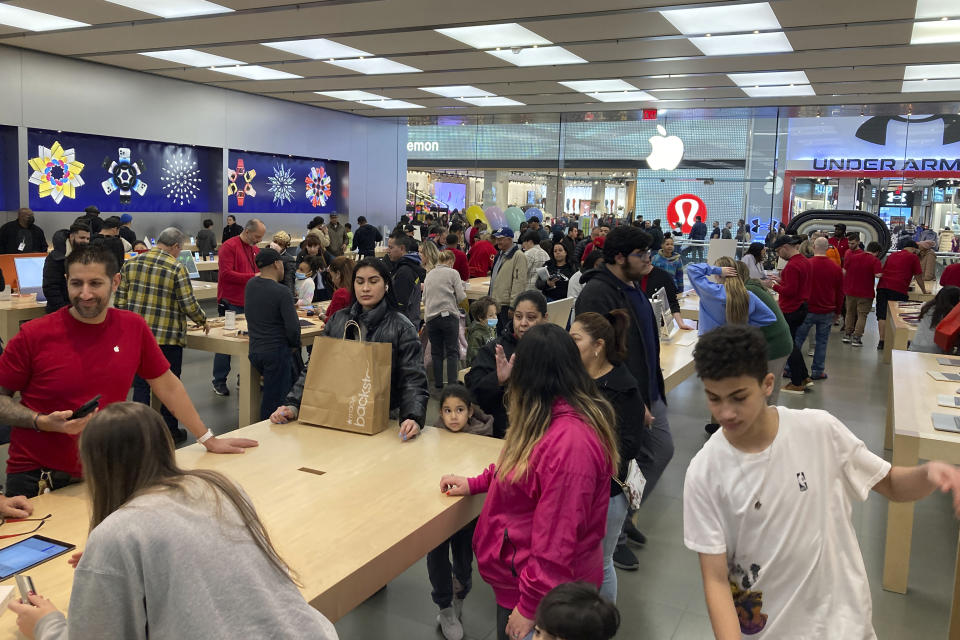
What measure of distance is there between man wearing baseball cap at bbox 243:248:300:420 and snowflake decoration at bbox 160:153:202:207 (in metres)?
8.89

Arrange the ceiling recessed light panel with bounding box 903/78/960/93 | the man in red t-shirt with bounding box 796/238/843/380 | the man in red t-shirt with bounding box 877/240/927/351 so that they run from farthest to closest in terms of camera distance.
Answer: the ceiling recessed light panel with bounding box 903/78/960/93, the man in red t-shirt with bounding box 877/240/927/351, the man in red t-shirt with bounding box 796/238/843/380

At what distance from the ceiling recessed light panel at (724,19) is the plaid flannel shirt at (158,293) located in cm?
518

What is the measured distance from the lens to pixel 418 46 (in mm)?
→ 9133

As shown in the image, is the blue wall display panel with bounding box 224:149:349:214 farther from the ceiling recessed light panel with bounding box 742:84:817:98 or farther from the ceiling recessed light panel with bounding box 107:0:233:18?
the ceiling recessed light panel with bounding box 742:84:817:98

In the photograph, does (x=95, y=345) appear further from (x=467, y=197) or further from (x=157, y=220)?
(x=467, y=197)

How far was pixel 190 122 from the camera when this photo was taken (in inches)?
502

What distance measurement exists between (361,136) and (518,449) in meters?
15.6

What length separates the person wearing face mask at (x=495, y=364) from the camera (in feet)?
11.3

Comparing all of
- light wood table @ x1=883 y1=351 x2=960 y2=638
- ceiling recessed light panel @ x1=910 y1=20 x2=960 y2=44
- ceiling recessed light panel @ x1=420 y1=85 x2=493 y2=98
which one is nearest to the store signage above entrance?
ceiling recessed light panel @ x1=420 y1=85 x2=493 y2=98

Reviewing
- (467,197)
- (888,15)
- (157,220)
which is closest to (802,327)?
Result: (888,15)

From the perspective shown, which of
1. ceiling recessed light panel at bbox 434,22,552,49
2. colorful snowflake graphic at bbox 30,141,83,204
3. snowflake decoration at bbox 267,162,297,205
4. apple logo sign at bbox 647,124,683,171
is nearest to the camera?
ceiling recessed light panel at bbox 434,22,552,49

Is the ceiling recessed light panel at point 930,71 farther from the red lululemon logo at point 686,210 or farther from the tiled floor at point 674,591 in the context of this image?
the tiled floor at point 674,591

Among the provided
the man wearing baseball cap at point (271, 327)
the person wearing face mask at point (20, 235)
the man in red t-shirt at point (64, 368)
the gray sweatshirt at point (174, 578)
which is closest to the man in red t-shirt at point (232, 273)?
the man wearing baseball cap at point (271, 327)

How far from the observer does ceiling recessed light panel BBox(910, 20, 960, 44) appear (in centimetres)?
739
